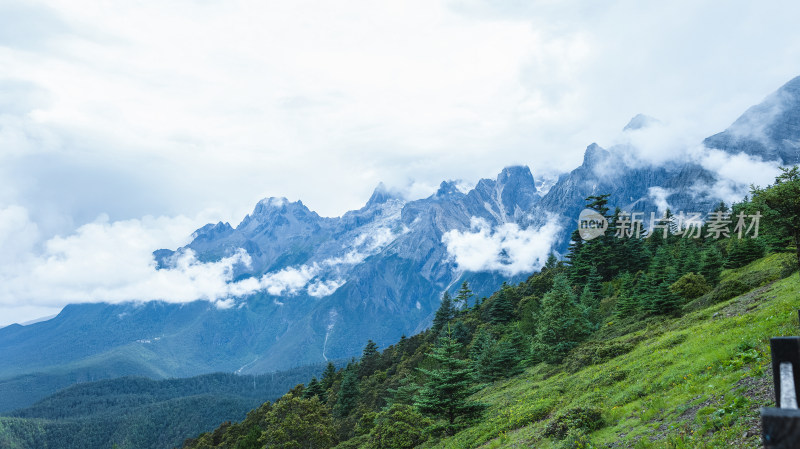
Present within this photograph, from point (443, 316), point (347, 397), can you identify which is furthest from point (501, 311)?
point (347, 397)

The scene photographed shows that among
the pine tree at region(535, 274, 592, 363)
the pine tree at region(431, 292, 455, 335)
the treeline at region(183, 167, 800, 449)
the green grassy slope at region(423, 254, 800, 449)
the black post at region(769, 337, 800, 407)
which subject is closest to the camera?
the black post at region(769, 337, 800, 407)

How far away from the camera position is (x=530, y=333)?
208ft

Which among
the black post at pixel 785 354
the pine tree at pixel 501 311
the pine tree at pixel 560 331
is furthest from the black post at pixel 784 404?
the pine tree at pixel 501 311

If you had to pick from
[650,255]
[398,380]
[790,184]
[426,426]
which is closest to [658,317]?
[790,184]

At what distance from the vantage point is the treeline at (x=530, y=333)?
30312 millimetres

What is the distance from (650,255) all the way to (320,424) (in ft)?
200

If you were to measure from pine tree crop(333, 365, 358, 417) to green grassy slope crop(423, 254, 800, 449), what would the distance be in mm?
51865

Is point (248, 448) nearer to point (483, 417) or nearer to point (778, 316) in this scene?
point (483, 417)

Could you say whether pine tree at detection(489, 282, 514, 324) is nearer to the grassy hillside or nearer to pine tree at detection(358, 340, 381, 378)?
the grassy hillside

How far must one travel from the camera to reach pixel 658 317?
4069 centimetres

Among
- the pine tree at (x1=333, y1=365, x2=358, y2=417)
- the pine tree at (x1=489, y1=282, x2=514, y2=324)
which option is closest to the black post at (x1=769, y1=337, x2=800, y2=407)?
the pine tree at (x1=489, y1=282, x2=514, y2=324)

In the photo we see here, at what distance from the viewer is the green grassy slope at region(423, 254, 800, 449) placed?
45.9 ft

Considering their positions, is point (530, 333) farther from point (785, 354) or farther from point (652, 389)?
point (785, 354)

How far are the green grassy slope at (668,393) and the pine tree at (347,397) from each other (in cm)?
5186
